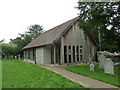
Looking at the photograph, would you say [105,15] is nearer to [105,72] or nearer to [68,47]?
[105,72]

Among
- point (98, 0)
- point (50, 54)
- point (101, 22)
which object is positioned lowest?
point (50, 54)

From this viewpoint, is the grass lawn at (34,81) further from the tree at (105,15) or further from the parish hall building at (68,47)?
the parish hall building at (68,47)

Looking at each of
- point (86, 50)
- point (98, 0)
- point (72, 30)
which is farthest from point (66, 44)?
point (98, 0)

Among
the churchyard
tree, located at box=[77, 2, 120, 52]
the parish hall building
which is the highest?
tree, located at box=[77, 2, 120, 52]

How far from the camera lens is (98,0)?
10305 millimetres

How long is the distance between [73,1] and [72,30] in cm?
409

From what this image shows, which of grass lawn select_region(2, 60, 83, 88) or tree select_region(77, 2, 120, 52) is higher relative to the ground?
tree select_region(77, 2, 120, 52)

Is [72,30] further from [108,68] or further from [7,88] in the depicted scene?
[7,88]

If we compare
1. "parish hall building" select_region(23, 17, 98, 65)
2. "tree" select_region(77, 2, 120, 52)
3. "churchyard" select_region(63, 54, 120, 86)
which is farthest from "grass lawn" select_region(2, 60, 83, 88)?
"parish hall building" select_region(23, 17, 98, 65)

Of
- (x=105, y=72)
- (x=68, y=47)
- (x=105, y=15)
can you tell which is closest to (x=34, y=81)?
(x=105, y=72)

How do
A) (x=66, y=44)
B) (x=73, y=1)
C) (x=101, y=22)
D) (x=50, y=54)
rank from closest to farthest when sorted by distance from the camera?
(x=101, y=22), (x=73, y=1), (x=66, y=44), (x=50, y=54)

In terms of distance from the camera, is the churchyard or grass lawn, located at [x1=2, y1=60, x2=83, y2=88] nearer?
grass lawn, located at [x1=2, y1=60, x2=83, y2=88]

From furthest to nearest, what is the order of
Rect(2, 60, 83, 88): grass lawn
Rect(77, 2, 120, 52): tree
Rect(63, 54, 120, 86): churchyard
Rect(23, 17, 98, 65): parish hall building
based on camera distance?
Rect(23, 17, 98, 65): parish hall building, Rect(77, 2, 120, 52): tree, Rect(63, 54, 120, 86): churchyard, Rect(2, 60, 83, 88): grass lawn

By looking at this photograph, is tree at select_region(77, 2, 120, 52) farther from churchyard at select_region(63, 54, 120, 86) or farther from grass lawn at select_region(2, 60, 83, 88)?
grass lawn at select_region(2, 60, 83, 88)
